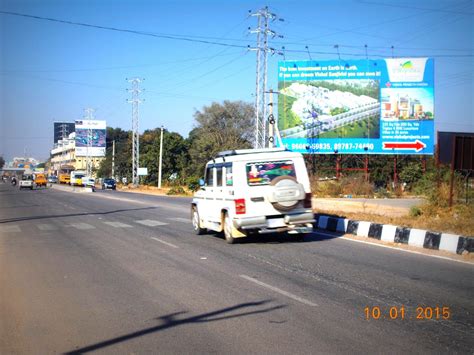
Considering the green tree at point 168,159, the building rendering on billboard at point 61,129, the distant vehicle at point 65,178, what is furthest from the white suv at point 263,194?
the building rendering on billboard at point 61,129

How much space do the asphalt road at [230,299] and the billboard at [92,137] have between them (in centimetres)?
9445

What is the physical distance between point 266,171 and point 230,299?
6.01 metres

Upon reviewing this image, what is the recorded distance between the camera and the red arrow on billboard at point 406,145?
38.1 m

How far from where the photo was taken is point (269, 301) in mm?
7098

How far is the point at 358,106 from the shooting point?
38.7 metres

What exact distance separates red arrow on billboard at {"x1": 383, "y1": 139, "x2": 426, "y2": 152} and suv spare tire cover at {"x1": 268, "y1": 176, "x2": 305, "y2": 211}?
27678 mm

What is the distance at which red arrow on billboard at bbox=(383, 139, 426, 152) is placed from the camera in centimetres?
3812

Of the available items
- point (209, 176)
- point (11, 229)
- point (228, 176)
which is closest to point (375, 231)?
point (228, 176)

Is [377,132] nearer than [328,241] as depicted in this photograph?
No

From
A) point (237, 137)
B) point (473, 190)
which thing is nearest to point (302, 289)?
point (473, 190)

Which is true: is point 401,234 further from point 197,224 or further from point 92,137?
point 92,137

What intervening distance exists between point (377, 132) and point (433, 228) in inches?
1013

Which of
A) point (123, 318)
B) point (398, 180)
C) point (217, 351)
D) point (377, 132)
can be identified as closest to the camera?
point (217, 351)

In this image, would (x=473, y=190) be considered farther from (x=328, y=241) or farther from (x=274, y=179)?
(x=274, y=179)
